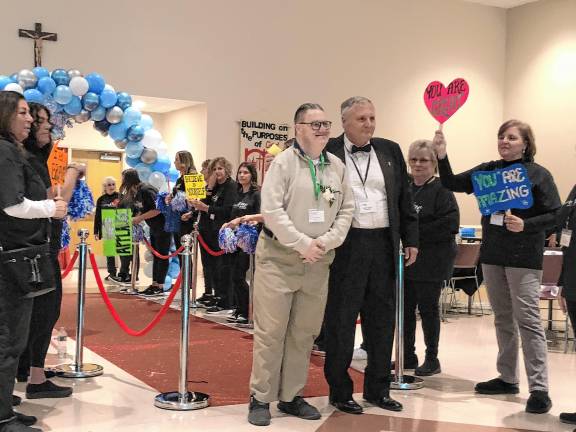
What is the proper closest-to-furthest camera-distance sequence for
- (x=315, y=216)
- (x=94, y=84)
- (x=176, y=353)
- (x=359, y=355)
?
(x=315, y=216) → (x=176, y=353) → (x=359, y=355) → (x=94, y=84)

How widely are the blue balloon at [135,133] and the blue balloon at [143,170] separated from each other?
1.35ft

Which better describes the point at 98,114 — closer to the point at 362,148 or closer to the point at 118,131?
the point at 118,131

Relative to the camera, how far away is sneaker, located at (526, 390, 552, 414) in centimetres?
397

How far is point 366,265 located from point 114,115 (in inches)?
212

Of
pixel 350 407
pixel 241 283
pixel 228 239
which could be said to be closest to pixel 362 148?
pixel 350 407

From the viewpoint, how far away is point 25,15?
30.9ft

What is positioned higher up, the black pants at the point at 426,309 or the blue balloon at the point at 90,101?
the blue balloon at the point at 90,101

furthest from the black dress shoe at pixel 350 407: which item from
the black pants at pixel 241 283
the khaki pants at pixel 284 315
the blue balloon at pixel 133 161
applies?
the blue balloon at pixel 133 161

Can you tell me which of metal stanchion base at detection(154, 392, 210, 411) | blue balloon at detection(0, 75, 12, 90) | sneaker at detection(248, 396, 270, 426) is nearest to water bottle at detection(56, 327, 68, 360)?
metal stanchion base at detection(154, 392, 210, 411)

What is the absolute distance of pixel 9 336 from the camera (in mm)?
3129

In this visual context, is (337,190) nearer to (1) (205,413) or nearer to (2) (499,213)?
(2) (499,213)

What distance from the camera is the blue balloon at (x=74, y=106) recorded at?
7986mm

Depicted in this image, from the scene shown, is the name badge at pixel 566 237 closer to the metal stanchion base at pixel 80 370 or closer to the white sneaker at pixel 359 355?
the white sneaker at pixel 359 355

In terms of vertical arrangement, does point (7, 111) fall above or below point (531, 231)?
above
